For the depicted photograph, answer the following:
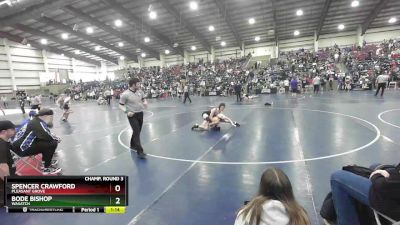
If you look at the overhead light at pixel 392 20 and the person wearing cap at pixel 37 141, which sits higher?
the overhead light at pixel 392 20

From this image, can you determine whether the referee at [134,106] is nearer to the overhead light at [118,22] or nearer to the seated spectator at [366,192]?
the seated spectator at [366,192]

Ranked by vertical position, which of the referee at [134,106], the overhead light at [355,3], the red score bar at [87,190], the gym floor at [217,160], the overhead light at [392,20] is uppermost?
the overhead light at [355,3]

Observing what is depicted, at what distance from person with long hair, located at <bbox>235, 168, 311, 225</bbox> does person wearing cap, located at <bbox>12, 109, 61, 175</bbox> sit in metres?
4.59

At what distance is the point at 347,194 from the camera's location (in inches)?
103

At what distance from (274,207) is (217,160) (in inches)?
160

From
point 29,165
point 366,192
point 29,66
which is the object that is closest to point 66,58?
point 29,66

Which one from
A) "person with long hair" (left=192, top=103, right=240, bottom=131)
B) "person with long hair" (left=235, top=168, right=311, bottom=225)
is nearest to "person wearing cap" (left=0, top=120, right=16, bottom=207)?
"person with long hair" (left=235, top=168, right=311, bottom=225)

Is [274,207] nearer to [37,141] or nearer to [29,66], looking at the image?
[37,141]

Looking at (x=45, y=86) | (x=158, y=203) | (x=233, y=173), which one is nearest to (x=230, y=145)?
(x=233, y=173)

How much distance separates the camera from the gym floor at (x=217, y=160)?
142 inches

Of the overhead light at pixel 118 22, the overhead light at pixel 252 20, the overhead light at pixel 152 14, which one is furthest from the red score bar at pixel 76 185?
the overhead light at pixel 252 20

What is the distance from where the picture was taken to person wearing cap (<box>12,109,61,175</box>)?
4832 millimetres

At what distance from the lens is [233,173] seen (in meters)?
4.94

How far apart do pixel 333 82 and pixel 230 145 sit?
2257 cm
